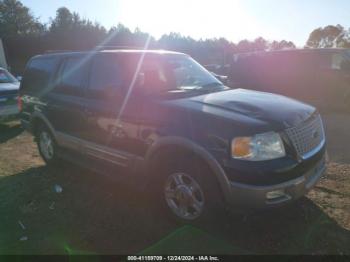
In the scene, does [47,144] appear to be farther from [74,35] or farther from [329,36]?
[329,36]

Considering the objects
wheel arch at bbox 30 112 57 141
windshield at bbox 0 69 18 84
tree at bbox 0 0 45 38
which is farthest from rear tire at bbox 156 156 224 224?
tree at bbox 0 0 45 38

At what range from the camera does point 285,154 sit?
326 cm

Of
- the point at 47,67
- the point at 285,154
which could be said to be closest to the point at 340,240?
the point at 285,154

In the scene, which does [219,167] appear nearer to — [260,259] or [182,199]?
[182,199]

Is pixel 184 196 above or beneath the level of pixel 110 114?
beneath

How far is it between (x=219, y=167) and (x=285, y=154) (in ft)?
2.14

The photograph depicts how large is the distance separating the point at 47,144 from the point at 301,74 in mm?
8703

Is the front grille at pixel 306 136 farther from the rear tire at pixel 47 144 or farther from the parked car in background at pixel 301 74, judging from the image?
the parked car in background at pixel 301 74

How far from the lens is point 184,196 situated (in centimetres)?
369

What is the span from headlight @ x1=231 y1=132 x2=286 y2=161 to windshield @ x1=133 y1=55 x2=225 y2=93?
4.36ft

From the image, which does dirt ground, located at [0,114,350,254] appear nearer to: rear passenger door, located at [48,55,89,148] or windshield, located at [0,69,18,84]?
rear passenger door, located at [48,55,89,148]

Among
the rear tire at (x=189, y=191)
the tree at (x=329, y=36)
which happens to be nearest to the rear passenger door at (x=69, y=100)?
the rear tire at (x=189, y=191)

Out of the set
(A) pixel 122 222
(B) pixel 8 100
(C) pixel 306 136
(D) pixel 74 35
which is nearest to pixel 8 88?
(B) pixel 8 100

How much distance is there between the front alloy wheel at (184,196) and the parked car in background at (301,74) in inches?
327
